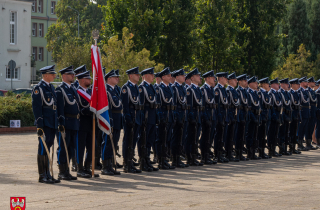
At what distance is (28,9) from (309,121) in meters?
33.9

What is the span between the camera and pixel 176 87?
1245 cm

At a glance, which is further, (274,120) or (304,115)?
(304,115)

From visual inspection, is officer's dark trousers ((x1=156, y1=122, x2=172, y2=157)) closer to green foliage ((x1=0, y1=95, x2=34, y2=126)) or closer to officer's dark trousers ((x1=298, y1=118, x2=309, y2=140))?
officer's dark trousers ((x1=298, y1=118, x2=309, y2=140))

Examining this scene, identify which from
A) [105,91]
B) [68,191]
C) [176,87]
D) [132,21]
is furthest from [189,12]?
[68,191]

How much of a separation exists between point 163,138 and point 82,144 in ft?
6.79

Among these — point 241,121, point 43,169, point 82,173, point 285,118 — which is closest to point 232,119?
point 241,121

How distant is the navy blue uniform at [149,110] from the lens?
1155 centimetres

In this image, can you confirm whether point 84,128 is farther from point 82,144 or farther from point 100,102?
point 100,102

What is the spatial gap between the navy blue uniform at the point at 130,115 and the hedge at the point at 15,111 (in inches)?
447

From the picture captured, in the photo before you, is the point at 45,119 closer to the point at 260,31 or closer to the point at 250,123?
the point at 250,123

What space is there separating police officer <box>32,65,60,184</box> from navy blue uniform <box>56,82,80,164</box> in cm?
22

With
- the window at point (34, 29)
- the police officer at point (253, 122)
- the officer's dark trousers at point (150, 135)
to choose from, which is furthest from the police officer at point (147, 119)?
the window at point (34, 29)

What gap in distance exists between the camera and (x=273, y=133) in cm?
1526

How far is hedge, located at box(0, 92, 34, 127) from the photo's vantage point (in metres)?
21.4
